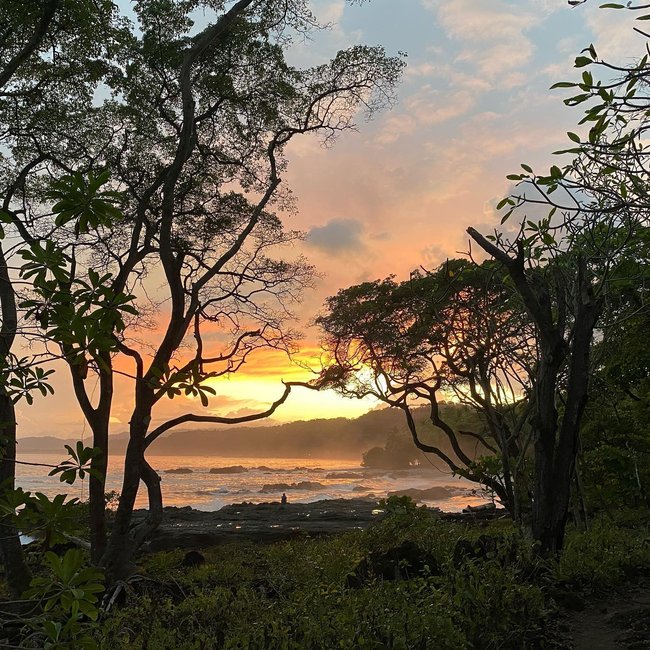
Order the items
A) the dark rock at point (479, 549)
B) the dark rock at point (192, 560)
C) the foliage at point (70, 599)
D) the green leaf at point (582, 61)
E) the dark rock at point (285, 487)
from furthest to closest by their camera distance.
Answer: the dark rock at point (285, 487)
the dark rock at point (192, 560)
the dark rock at point (479, 549)
the green leaf at point (582, 61)
the foliage at point (70, 599)

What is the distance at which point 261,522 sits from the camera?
926 inches

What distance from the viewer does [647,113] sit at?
135 inches

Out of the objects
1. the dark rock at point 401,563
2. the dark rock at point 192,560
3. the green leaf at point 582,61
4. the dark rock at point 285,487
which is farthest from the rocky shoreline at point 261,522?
the dark rock at point 285,487

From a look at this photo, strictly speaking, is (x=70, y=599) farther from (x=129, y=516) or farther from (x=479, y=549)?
(x=129, y=516)

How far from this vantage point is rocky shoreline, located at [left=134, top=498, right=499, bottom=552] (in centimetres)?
1845

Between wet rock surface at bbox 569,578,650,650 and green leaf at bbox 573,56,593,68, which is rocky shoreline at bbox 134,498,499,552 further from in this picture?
green leaf at bbox 573,56,593,68

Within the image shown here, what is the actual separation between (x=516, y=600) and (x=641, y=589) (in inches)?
133

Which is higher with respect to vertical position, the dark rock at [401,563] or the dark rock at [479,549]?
the dark rock at [479,549]

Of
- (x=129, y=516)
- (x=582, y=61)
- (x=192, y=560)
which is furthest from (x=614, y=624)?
(x=192, y=560)

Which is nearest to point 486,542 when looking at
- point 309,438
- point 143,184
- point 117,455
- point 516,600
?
point 516,600

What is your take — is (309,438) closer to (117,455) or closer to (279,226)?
(117,455)

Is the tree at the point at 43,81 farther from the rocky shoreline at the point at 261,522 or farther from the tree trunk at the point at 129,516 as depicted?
the rocky shoreline at the point at 261,522

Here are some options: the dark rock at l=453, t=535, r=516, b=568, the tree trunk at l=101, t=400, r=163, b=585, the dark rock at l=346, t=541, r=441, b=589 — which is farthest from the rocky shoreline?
the dark rock at l=346, t=541, r=441, b=589

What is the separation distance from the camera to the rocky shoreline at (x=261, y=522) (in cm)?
1845
